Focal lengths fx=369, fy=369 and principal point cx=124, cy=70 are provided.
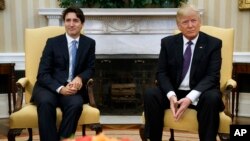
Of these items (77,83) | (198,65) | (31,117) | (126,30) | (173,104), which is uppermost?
(126,30)

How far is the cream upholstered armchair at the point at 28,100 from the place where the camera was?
2721 mm

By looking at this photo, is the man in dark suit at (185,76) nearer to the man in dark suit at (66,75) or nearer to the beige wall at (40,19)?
Result: the man in dark suit at (66,75)

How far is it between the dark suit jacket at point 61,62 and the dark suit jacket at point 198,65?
2.00 feet

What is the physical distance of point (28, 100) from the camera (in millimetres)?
3117

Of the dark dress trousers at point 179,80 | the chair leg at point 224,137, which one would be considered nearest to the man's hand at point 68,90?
the dark dress trousers at point 179,80

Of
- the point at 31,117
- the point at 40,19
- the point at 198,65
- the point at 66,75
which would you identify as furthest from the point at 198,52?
the point at 40,19

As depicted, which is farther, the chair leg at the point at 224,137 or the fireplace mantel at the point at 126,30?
the fireplace mantel at the point at 126,30

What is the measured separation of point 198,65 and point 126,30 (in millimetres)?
1921

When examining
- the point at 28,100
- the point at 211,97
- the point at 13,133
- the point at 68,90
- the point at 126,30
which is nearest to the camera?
the point at 211,97

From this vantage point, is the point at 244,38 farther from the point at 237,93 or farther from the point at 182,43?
the point at 182,43

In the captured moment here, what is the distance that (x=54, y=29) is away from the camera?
3.28m

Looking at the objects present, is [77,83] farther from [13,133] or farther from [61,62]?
[13,133]

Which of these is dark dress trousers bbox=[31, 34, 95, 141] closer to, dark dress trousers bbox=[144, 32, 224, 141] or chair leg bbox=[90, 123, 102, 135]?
chair leg bbox=[90, 123, 102, 135]

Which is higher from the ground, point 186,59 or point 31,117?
point 186,59
